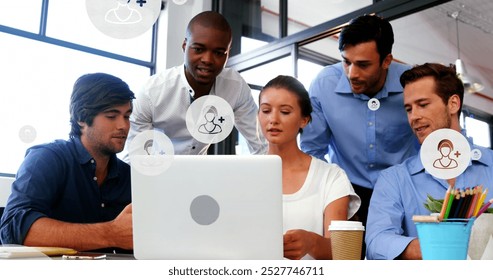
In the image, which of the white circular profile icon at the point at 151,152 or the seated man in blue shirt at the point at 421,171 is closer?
the white circular profile icon at the point at 151,152

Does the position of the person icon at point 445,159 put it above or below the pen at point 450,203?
above

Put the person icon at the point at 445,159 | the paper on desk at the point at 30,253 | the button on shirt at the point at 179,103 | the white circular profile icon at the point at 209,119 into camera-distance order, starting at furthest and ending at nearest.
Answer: the button on shirt at the point at 179,103, the white circular profile icon at the point at 209,119, the person icon at the point at 445,159, the paper on desk at the point at 30,253

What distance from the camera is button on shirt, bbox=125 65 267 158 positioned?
55.4 inches

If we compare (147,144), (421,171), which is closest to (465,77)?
(421,171)

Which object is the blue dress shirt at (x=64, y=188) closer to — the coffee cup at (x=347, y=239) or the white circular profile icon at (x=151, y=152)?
the white circular profile icon at (x=151, y=152)

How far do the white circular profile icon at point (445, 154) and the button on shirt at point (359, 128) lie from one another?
0.34m

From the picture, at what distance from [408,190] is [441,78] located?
0.28 metres

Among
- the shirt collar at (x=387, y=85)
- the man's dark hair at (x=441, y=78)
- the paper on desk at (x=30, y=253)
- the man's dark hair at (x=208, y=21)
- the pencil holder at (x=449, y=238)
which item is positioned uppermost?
the man's dark hair at (x=208, y=21)

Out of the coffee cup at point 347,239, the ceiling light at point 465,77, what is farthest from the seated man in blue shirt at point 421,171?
the ceiling light at point 465,77

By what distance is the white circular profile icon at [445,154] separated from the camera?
106 centimetres

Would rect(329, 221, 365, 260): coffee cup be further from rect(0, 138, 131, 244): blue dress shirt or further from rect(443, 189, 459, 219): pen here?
rect(0, 138, 131, 244): blue dress shirt

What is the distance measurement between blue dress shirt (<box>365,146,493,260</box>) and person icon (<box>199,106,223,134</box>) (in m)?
0.42

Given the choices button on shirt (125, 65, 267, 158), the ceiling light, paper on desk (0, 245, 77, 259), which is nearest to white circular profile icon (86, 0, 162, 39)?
button on shirt (125, 65, 267, 158)
